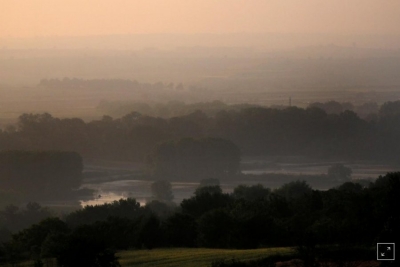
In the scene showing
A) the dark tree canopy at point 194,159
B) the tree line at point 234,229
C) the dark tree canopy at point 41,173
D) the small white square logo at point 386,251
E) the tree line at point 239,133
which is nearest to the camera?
the small white square logo at point 386,251

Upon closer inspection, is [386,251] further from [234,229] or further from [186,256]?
[234,229]

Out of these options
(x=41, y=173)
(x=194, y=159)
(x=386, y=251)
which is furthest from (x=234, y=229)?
(x=194, y=159)

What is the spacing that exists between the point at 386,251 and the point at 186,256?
6949 millimetres

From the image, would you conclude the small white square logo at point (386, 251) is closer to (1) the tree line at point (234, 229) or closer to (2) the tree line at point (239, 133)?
(1) the tree line at point (234, 229)

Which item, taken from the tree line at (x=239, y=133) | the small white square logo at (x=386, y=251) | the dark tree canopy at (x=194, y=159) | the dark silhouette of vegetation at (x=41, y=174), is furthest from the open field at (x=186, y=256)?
the tree line at (x=239, y=133)

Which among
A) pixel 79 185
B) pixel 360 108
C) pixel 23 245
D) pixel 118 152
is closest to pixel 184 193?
pixel 79 185

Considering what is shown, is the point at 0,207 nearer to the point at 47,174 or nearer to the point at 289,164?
the point at 47,174

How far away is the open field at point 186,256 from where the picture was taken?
15.1 meters

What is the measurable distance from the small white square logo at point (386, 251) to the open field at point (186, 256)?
4.21 m

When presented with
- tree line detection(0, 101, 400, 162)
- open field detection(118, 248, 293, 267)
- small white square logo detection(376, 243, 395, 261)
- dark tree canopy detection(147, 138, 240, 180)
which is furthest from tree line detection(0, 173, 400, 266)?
tree line detection(0, 101, 400, 162)

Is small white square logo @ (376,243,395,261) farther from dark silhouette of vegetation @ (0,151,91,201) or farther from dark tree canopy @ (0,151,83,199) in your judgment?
dark tree canopy @ (0,151,83,199)

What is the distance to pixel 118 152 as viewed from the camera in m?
58.6

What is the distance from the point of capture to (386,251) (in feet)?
34.5

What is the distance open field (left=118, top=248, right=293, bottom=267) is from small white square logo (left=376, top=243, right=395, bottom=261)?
4.21 metres
